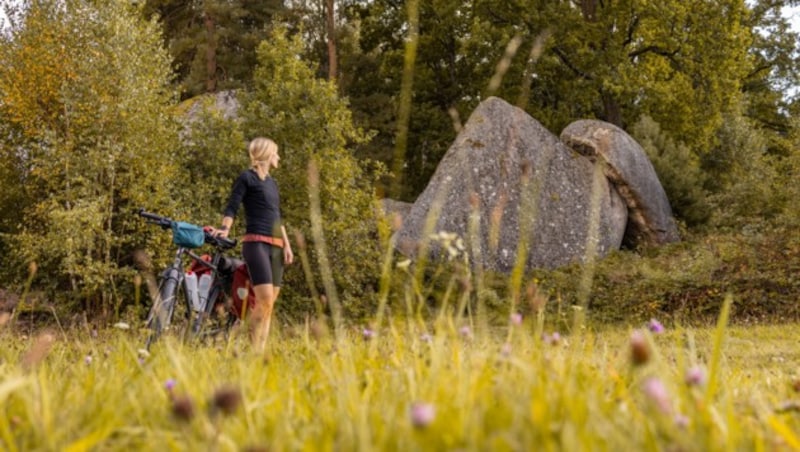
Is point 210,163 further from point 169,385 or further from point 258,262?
point 169,385

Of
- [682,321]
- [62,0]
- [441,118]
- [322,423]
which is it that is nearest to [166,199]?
[62,0]

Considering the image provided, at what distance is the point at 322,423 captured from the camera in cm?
194

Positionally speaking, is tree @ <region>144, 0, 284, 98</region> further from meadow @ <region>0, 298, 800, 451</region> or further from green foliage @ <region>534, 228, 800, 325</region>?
meadow @ <region>0, 298, 800, 451</region>

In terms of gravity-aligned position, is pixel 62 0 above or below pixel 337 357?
above

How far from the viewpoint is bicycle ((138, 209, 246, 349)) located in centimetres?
587

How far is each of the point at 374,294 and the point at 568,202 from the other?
5.56 metres

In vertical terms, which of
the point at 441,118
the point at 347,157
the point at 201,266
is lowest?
the point at 201,266

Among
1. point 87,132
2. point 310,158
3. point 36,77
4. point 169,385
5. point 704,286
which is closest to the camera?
point 169,385

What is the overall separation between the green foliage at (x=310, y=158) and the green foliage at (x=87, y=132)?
1.82m

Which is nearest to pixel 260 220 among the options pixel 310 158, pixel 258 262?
pixel 258 262

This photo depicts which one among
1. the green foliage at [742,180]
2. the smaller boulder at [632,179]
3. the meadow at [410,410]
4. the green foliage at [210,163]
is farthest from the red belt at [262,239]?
the green foliage at [742,180]

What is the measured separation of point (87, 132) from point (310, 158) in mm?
3889

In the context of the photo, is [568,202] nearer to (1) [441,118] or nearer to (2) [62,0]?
(1) [441,118]

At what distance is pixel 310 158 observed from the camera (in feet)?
40.9
